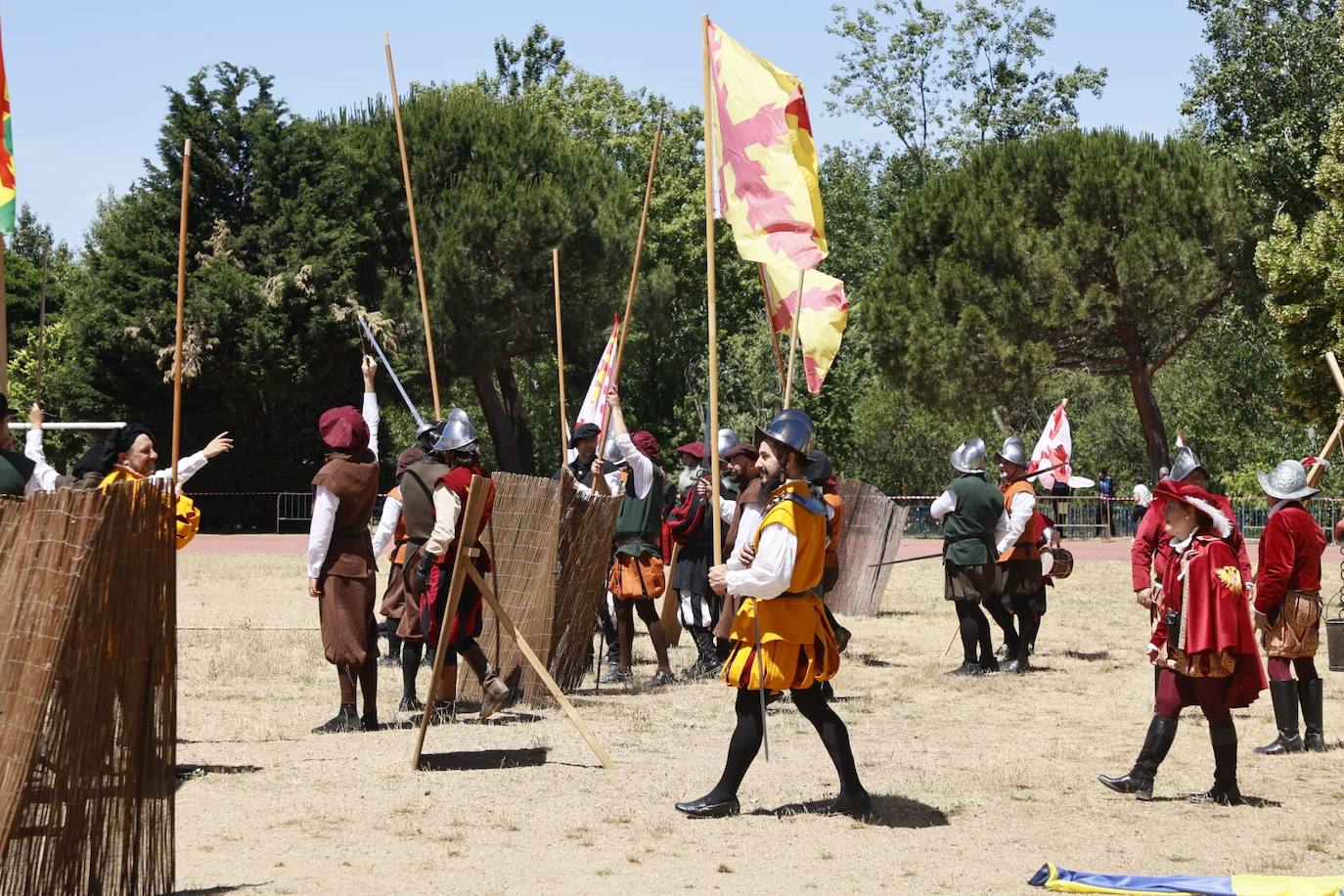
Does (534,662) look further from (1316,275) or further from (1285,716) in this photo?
(1316,275)

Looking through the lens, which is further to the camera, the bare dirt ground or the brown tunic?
the brown tunic

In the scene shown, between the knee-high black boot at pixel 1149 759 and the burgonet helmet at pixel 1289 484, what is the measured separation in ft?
6.04

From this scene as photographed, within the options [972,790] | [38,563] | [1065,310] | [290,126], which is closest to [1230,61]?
[1065,310]

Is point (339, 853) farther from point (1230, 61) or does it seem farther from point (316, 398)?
point (1230, 61)

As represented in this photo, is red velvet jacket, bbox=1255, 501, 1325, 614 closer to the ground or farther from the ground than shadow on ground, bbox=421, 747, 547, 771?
farther from the ground

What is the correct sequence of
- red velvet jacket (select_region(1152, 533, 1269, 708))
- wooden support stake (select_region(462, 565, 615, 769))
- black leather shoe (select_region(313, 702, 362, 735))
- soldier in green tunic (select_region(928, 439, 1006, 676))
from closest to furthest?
1. red velvet jacket (select_region(1152, 533, 1269, 708))
2. wooden support stake (select_region(462, 565, 615, 769))
3. black leather shoe (select_region(313, 702, 362, 735))
4. soldier in green tunic (select_region(928, 439, 1006, 676))

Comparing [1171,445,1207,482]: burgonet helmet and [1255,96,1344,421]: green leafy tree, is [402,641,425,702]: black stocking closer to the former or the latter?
[1171,445,1207,482]: burgonet helmet

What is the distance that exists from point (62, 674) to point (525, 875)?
6.07 feet

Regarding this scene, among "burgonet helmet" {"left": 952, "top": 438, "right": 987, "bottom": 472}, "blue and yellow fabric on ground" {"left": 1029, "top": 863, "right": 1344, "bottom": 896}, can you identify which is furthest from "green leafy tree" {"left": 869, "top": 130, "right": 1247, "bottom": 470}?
"blue and yellow fabric on ground" {"left": 1029, "top": 863, "right": 1344, "bottom": 896}

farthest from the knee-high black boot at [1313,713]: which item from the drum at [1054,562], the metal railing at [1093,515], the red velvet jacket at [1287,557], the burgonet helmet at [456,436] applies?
the metal railing at [1093,515]

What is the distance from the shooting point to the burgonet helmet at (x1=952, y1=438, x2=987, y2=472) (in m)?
12.7

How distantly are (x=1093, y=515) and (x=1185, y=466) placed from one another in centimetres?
2847

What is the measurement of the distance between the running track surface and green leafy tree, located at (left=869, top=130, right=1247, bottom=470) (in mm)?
3822

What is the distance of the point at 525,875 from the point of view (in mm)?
6004
